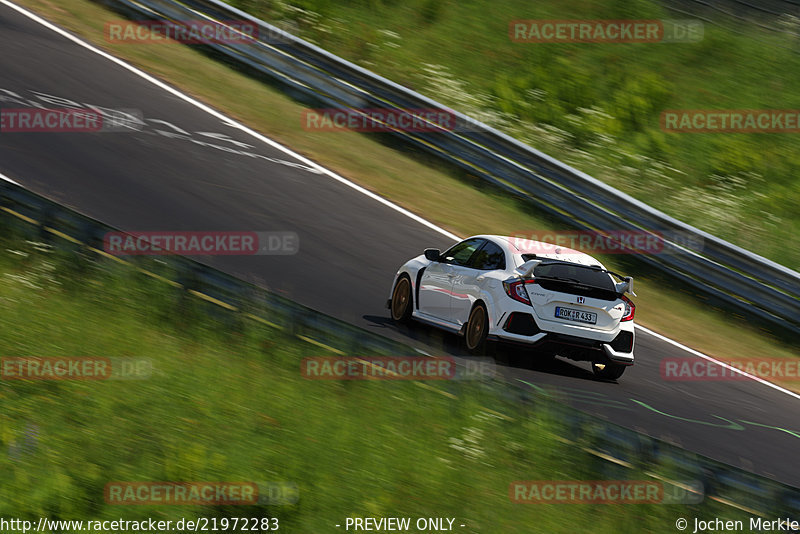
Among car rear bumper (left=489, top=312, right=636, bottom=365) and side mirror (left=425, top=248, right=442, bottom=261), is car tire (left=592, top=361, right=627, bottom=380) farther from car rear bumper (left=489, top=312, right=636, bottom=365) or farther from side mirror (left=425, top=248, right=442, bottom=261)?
side mirror (left=425, top=248, right=442, bottom=261)

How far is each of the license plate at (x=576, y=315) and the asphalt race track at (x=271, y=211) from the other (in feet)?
2.20

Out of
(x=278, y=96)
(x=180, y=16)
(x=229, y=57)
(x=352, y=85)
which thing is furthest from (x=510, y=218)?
(x=180, y=16)

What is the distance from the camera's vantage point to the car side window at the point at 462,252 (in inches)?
438

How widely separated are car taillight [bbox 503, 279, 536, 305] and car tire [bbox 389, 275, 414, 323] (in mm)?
1654

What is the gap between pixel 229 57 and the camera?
1922 centimetres

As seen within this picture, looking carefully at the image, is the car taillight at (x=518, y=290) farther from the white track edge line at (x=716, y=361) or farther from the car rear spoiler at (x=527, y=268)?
the white track edge line at (x=716, y=361)

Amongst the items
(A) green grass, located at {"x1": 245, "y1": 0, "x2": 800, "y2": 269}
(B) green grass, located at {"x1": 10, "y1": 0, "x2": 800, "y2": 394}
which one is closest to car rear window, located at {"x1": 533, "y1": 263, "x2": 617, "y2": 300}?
(B) green grass, located at {"x1": 10, "y1": 0, "x2": 800, "y2": 394}

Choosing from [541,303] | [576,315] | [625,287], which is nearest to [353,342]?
[541,303]

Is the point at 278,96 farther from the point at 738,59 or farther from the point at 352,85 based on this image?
the point at 738,59

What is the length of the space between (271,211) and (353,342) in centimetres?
594

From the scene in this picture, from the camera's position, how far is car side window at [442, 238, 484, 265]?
1112 centimetres

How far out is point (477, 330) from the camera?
1037 cm

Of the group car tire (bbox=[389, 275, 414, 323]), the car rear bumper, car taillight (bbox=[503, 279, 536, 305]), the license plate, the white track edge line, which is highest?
car taillight (bbox=[503, 279, 536, 305])

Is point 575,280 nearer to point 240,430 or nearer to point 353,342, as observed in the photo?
point 353,342
